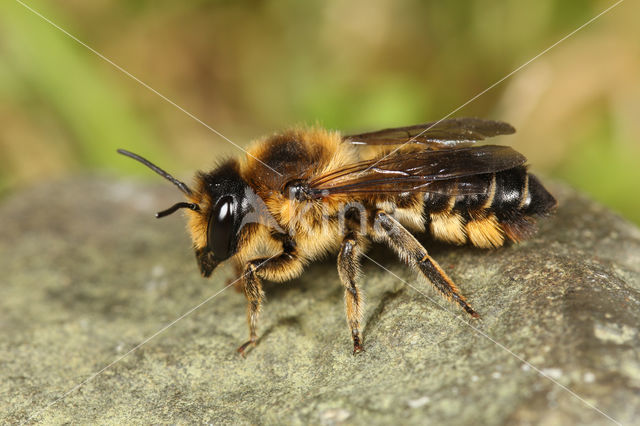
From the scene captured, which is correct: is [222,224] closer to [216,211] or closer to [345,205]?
[216,211]

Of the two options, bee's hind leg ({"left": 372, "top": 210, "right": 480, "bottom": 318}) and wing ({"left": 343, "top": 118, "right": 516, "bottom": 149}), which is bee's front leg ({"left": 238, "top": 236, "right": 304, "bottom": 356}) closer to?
bee's hind leg ({"left": 372, "top": 210, "right": 480, "bottom": 318})

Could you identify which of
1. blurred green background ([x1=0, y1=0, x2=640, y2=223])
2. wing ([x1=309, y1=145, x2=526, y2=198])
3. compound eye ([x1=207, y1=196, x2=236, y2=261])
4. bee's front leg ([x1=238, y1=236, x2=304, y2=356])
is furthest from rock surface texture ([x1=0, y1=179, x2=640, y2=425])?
blurred green background ([x1=0, y1=0, x2=640, y2=223])

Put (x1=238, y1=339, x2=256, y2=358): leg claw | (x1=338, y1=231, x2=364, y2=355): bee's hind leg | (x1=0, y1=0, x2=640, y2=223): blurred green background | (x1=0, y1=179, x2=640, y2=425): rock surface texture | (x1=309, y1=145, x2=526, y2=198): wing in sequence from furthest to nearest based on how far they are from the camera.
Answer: (x1=0, y1=0, x2=640, y2=223): blurred green background
(x1=238, y1=339, x2=256, y2=358): leg claw
(x1=309, y1=145, x2=526, y2=198): wing
(x1=338, y1=231, x2=364, y2=355): bee's hind leg
(x1=0, y1=179, x2=640, y2=425): rock surface texture

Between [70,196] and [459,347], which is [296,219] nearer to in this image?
[459,347]

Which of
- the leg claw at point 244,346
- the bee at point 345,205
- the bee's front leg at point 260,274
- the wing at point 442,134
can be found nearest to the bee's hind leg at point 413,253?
the bee at point 345,205

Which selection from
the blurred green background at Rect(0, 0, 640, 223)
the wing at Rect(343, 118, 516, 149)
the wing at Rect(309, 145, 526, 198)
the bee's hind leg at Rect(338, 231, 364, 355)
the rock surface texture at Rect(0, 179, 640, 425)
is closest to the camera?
the rock surface texture at Rect(0, 179, 640, 425)

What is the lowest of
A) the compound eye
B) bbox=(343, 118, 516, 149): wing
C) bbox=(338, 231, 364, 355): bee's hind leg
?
bbox=(338, 231, 364, 355): bee's hind leg

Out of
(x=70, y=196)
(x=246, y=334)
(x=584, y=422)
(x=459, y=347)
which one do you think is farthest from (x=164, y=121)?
(x=584, y=422)
